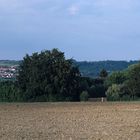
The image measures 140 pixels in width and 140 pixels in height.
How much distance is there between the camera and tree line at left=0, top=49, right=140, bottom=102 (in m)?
78.6

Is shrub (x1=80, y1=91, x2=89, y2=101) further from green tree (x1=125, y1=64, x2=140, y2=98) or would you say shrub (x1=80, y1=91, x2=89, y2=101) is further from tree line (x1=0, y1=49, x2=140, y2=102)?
green tree (x1=125, y1=64, x2=140, y2=98)

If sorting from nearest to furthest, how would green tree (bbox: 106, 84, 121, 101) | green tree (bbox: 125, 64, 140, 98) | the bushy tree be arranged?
the bushy tree
green tree (bbox: 106, 84, 121, 101)
green tree (bbox: 125, 64, 140, 98)

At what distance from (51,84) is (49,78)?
1.37m

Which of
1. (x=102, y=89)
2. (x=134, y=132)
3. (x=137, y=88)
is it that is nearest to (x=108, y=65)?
(x=102, y=89)

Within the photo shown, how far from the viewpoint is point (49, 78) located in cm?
7988

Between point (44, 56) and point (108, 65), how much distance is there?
110 m

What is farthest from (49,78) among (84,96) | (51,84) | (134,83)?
(134,83)

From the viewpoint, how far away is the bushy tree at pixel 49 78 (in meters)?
78.4

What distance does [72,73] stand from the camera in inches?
3182

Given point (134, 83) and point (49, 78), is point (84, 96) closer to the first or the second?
point (49, 78)

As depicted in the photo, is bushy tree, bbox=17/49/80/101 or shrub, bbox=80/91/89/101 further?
bushy tree, bbox=17/49/80/101

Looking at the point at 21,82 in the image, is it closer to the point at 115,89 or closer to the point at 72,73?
the point at 72,73

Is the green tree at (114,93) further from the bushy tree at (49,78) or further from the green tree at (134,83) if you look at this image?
the bushy tree at (49,78)

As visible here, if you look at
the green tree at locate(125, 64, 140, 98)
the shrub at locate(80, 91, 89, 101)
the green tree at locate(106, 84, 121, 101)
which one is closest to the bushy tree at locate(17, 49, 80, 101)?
the shrub at locate(80, 91, 89, 101)
